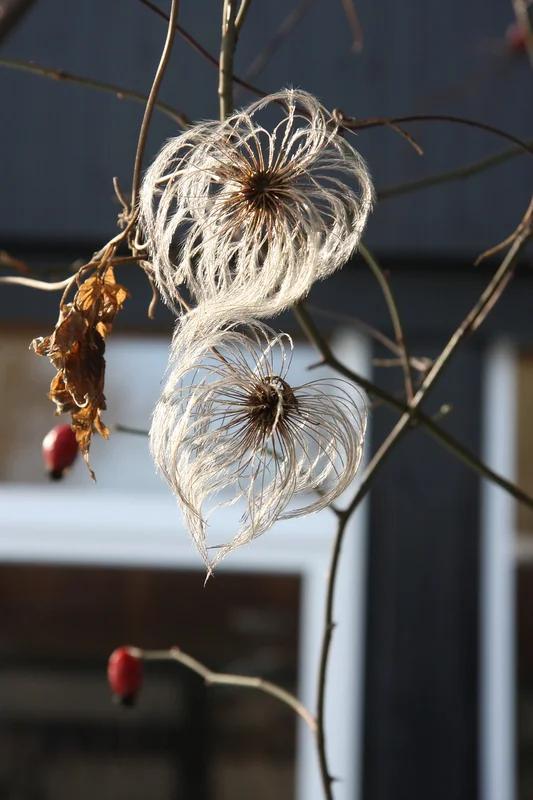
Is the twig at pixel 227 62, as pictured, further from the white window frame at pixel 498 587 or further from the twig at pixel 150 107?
the white window frame at pixel 498 587

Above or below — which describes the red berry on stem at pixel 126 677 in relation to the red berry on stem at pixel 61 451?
below

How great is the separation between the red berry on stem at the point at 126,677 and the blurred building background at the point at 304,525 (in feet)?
4.67

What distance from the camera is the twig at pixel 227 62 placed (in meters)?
0.45

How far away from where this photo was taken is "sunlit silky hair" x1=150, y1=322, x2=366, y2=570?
1.38 feet

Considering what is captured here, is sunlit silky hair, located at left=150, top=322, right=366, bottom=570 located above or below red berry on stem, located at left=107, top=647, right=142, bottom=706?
above

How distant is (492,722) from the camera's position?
2363 mm

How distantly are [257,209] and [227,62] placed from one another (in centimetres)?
8

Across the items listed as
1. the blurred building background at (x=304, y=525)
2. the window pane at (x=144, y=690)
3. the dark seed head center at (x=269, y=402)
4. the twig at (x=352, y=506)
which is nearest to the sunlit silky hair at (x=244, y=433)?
the dark seed head center at (x=269, y=402)

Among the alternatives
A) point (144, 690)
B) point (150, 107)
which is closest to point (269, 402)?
point (150, 107)

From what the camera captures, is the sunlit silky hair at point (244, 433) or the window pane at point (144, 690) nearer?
the sunlit silky hair at point (244, 433)

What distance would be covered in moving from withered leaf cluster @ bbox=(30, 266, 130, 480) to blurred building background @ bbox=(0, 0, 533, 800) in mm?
1902

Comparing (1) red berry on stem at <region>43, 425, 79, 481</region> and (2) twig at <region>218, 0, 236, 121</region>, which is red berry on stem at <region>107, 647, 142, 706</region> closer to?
(1) red berry on stem at <region>43, 425, 79, 481</region>

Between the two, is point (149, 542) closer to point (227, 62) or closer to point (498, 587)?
point (498, 587)

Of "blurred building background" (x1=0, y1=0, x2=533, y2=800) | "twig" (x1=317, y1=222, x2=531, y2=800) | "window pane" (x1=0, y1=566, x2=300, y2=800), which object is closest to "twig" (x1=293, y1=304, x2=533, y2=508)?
"twig" (x1=317, y1=222, x2=531, y2=800)
